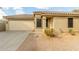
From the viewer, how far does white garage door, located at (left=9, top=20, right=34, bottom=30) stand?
8.06 ft

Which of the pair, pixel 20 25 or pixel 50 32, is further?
pixel 20 25

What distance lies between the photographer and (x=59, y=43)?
8.02ft

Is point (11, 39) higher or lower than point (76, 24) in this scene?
lower

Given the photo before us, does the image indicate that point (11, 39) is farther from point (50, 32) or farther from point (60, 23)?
point (60, 23)

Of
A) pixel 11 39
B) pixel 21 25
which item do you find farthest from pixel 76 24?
pixel 11 39

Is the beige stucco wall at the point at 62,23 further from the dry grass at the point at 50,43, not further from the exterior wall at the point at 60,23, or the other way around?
the dry grass at the point at 50,43

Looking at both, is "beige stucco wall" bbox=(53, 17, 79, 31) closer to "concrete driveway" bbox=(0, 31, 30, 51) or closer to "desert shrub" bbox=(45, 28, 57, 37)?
"desert shrub" bbox=(45, 28, 57, 37)

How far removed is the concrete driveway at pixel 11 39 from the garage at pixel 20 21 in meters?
0.08

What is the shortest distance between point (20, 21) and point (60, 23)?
703 mm

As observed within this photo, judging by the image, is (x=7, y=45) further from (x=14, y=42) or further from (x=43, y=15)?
(x=43, y=15)

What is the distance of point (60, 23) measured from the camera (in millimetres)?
2441

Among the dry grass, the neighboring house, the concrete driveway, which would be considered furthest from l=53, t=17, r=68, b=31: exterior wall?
the concrete driveway
